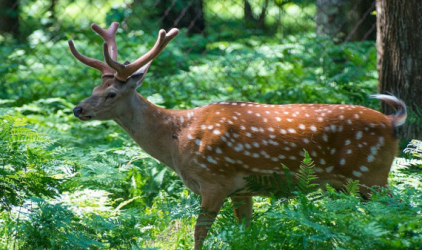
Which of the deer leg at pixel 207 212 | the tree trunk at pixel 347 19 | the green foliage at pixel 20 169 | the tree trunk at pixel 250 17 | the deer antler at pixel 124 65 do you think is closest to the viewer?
the green foliage at pixel 20 169

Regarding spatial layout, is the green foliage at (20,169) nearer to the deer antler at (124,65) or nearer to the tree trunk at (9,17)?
the deer antler at (124,65)

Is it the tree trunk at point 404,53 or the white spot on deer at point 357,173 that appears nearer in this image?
the white spot on deer at point 357,173

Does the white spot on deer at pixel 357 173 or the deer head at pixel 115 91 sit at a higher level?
the deer head at pixel 115 91

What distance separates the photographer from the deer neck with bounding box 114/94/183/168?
550cm

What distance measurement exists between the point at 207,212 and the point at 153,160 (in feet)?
5.48

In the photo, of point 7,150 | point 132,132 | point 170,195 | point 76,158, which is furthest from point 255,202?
point 7,150

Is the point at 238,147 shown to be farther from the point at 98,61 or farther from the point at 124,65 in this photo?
the point at 98,61

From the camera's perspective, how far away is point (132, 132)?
18.3ft

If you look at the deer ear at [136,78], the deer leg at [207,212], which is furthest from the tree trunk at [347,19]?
the deer leg at [207,212]

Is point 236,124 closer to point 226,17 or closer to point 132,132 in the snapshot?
point 132,132

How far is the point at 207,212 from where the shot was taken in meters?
5.16

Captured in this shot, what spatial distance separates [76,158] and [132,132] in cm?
77

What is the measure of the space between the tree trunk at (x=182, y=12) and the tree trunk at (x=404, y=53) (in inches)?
174

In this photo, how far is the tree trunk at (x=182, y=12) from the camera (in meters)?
11.2
